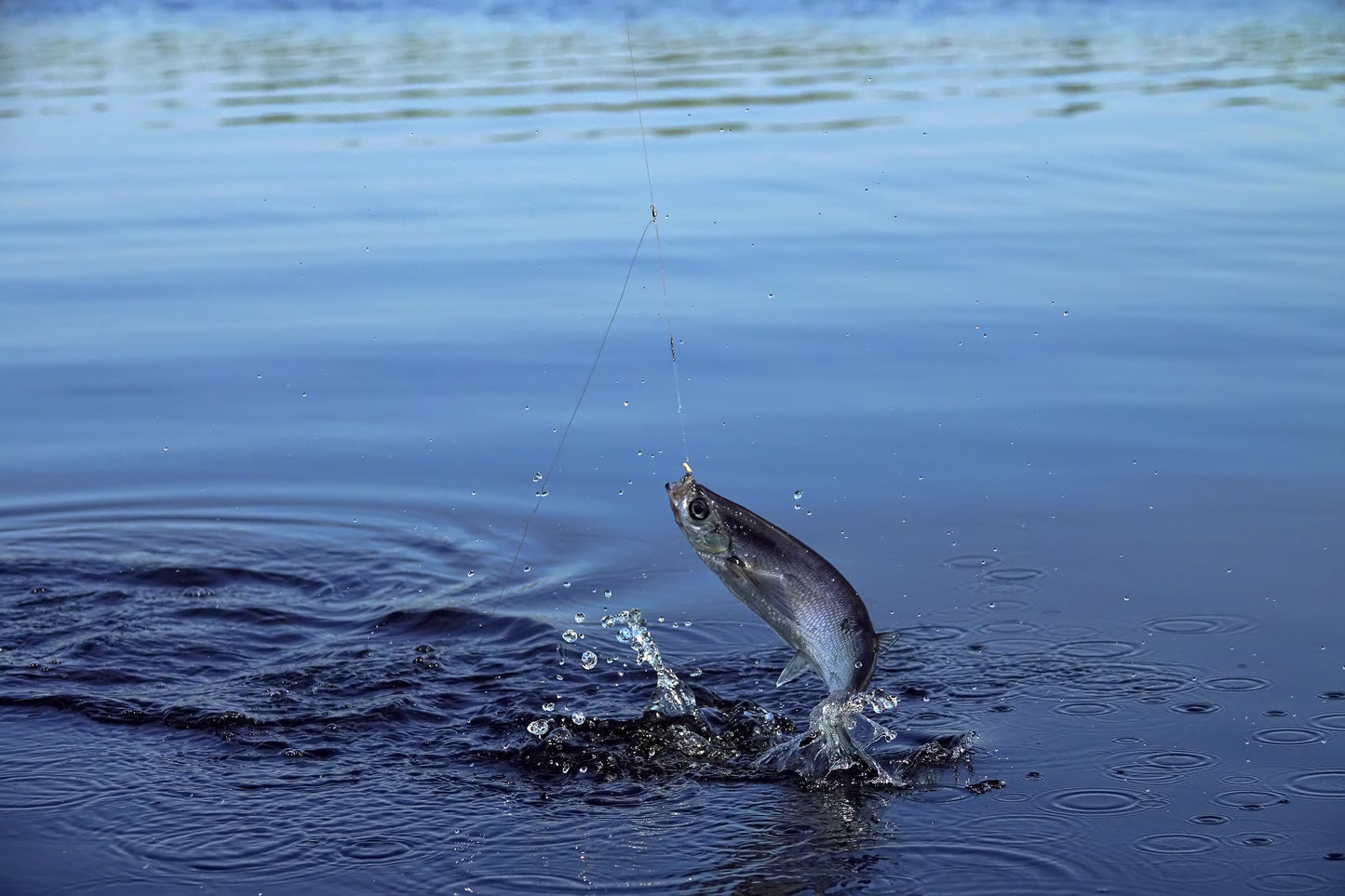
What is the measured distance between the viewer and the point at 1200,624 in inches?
270

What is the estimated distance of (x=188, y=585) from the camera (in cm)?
775

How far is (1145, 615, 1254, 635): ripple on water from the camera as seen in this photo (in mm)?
6789

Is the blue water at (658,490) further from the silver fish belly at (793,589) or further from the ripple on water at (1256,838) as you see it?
the silver fish belly at (793,589)

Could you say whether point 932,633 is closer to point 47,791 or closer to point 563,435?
point 563,435

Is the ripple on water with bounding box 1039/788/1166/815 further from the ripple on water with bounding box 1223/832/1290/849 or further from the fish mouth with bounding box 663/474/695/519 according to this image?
the fish mouth with bounding box 663/474/695/519

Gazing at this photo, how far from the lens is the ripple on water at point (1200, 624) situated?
267 inches

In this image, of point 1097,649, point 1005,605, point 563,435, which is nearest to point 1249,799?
point 1097,649

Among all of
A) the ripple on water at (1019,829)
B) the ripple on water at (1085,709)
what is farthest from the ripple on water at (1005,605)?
the ripple on water at (1019,829)

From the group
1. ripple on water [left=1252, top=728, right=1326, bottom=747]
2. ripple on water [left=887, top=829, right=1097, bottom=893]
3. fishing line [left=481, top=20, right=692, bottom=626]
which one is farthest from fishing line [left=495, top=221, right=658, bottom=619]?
ripple on water [left=1252, top=728, right=1326, bottom=747]

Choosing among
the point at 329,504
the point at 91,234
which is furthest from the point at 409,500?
the point at 91,234

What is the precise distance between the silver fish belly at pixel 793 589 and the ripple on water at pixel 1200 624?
6.33ft

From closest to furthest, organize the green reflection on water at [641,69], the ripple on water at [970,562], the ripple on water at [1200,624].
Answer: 1. the ripple on water at [1200,624]
2. the ripple on water at [970,562]
3. the green reflection on water at [641,69]

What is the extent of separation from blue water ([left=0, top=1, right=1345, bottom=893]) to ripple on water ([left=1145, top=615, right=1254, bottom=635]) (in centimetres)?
3

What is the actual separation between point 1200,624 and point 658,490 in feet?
9.12
